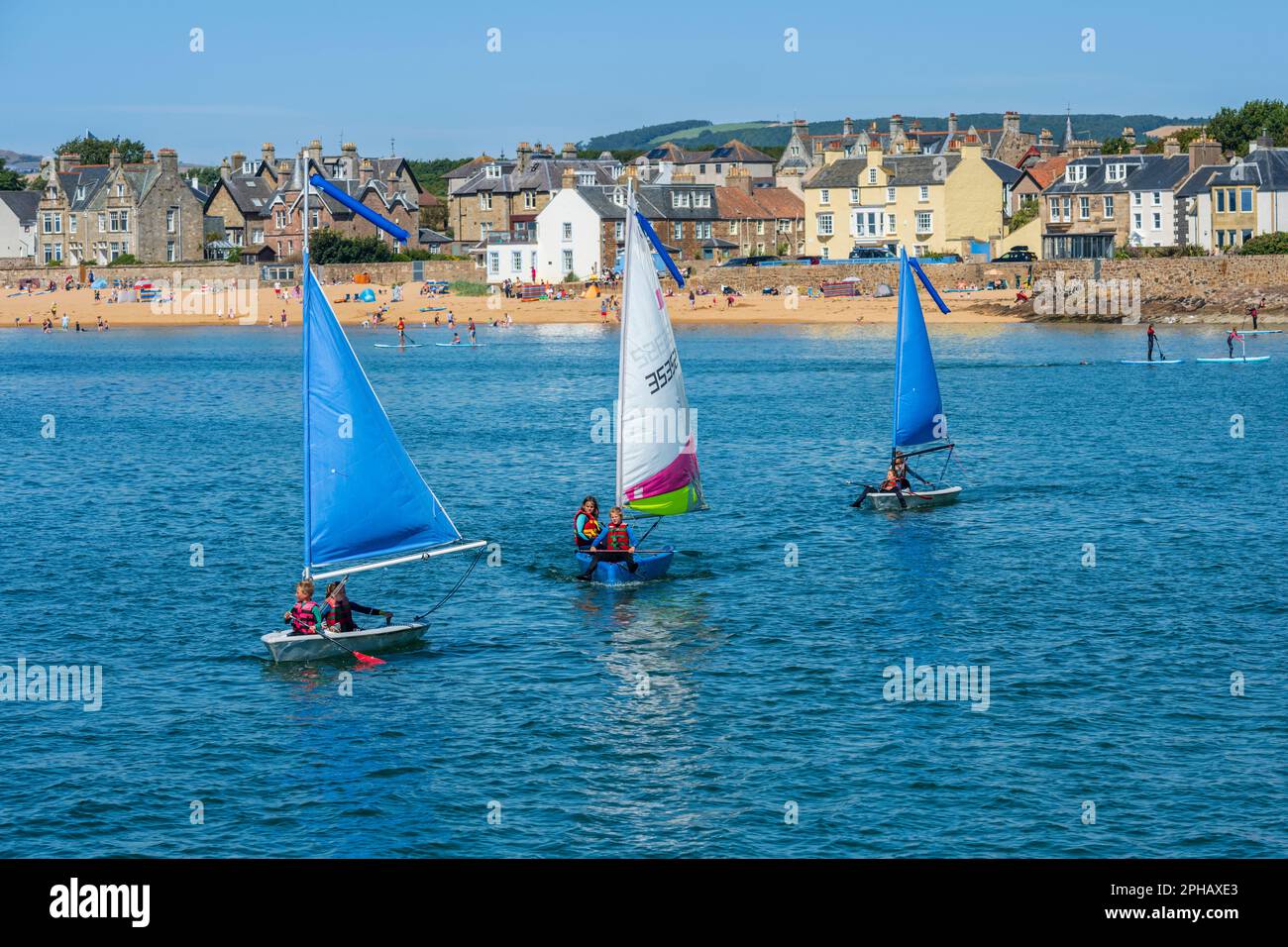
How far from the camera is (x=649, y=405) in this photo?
3694 cm

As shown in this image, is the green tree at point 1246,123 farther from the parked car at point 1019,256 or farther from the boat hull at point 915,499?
the boat hull at point 915,499

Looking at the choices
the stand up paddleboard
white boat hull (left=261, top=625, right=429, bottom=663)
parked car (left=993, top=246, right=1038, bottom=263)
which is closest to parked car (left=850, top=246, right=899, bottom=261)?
parked car (left=993, top=246, right=1038, bottom=263)

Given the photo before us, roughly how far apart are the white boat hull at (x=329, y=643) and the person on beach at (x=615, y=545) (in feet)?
21.6

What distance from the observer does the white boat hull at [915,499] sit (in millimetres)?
48938

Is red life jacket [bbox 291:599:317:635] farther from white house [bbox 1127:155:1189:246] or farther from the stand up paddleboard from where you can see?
white house [bbox 1127:155:1189:246]

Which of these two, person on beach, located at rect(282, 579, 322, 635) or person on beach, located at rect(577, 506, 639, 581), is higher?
person on beach, located at rect(577, 506, 639, 581)

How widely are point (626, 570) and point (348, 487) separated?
879 cm

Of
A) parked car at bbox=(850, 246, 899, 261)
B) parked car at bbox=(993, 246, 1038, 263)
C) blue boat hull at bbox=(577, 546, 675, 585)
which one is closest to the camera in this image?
Answer: blue boat hull at bbox=(577, 546, 675, 585)

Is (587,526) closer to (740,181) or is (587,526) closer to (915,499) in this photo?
(915,499)

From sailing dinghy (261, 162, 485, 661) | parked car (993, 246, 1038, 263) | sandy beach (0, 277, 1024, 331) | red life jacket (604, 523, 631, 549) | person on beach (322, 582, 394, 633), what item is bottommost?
person on beach (322, 582, 394, 633)

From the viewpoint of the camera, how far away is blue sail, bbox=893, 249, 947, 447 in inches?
1880

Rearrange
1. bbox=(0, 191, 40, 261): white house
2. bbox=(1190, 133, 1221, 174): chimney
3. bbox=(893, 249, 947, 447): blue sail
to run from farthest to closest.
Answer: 1. bbox=(0, 191, 40, 261): white house
2. bbox=(1190, 133, 1221, 174): chimney
3. bbox=(893, 249, 947, 447): blue sail

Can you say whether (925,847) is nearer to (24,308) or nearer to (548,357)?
(548,357)

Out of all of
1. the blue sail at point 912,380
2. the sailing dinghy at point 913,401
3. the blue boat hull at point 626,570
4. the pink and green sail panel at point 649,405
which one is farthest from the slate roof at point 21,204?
the blue boat hull at point 626,570
